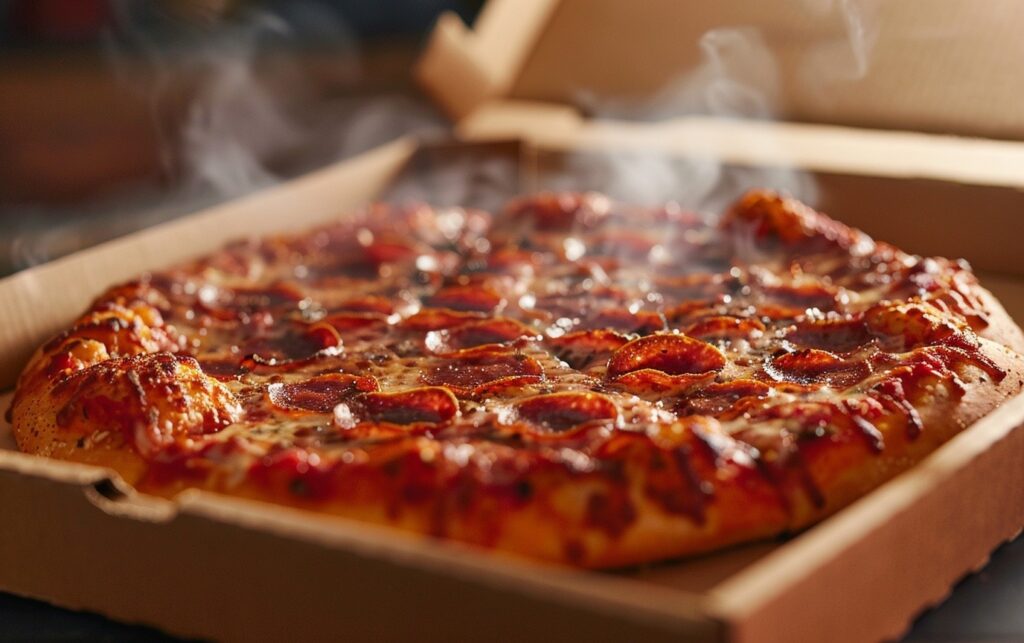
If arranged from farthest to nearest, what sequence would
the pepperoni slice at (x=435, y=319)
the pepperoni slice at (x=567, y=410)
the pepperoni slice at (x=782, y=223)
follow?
1. the pepperoni slice at (x=782, y=223)
2. the pepperoni slice at (x=435, y=319)
3. the pepperoni slice at (x=567, y=410)

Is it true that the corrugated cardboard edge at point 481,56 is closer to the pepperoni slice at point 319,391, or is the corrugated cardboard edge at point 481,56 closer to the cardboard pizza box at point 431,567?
the cardboard pizza box at point 431,567

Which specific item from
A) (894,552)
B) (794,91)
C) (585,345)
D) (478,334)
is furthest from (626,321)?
→ (794,91)

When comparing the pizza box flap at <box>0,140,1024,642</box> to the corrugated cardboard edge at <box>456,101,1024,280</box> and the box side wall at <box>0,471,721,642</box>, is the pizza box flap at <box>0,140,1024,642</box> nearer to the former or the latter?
the box side wall at <box>0,471,721,642</box>

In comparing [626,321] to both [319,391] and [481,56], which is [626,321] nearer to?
[319,391]

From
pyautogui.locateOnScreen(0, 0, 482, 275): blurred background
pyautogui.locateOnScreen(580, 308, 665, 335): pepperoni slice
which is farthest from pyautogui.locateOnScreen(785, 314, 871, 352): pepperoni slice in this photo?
pyautogui.locateOnScreen(0, 0, 482, 275): blurred background

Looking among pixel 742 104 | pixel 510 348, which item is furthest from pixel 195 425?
pixel 742 104

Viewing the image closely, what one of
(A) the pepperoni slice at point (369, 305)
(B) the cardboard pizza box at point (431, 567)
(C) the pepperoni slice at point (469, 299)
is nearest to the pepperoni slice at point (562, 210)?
(C) the pepperoni slice at point (469, 299)

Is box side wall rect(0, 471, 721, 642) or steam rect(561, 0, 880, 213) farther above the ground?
steam rect(561, 0, 880, 213)
